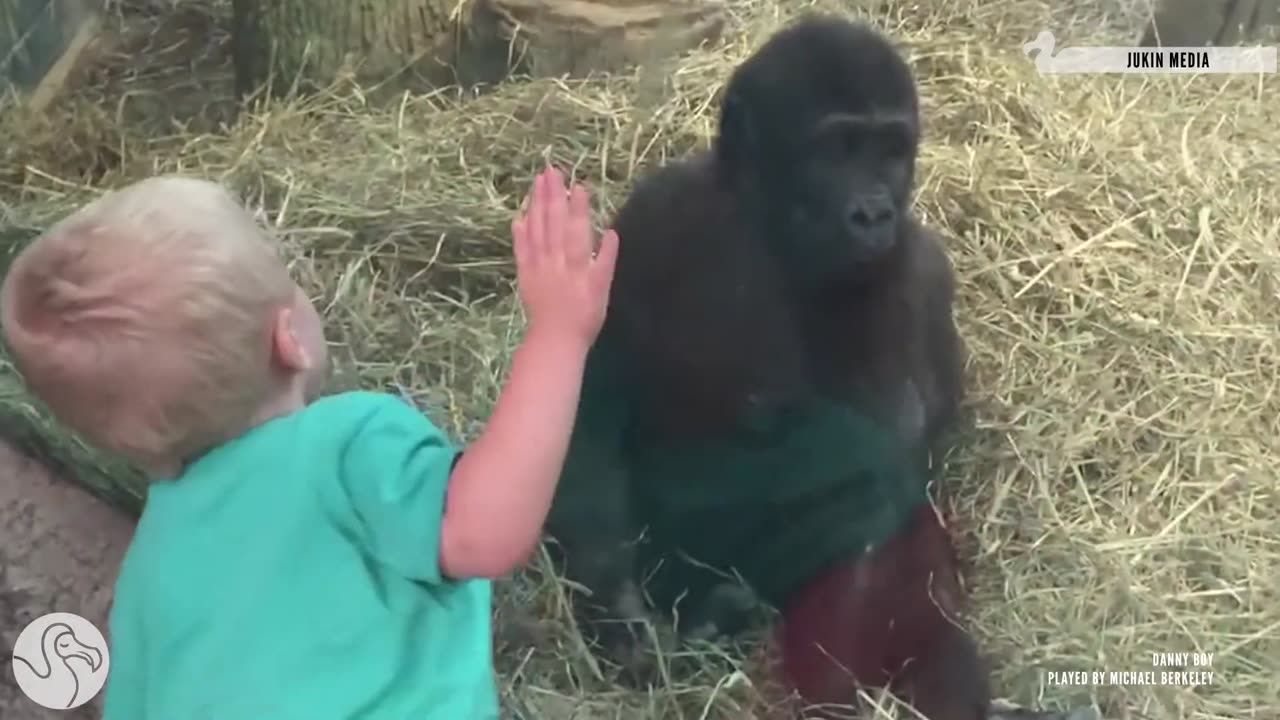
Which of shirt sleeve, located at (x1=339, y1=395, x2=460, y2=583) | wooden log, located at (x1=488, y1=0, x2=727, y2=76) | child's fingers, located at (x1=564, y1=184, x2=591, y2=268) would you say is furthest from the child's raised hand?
wooden log, located at (x1=488, y1=0, x2=727, y2=76)

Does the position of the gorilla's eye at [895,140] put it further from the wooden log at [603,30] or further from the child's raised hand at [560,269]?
the child's raised hand at [560,269]

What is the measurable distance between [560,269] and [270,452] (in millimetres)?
290

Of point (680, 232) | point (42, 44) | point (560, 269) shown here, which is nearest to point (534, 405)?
point (560, 269)

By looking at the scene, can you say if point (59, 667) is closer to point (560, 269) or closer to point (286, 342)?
point (286, 342)

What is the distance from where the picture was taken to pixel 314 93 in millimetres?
2287

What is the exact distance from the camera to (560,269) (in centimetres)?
123

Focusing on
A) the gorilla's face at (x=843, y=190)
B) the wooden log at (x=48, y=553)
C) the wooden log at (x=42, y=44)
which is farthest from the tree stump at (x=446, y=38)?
the wooden log at (x=48, y=553)

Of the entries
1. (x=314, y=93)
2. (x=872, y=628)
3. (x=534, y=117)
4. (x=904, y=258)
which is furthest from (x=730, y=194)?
(x=314, y=93)

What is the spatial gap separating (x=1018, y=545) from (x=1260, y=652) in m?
0.32

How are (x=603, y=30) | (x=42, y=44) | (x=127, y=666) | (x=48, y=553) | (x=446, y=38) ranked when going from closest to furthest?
1. (x=127, y=666)
2. (x=48, y=553)
3. (x=603, y=30)
4. (x=446, y=38)
5. (x=42, y=44)

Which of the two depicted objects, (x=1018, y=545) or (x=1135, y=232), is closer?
(x=1018, y=545)

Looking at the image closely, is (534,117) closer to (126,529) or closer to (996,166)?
(996,166)

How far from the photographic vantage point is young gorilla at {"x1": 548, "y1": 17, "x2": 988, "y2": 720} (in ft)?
5.61

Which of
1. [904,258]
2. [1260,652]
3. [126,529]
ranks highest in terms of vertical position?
[904,258]
